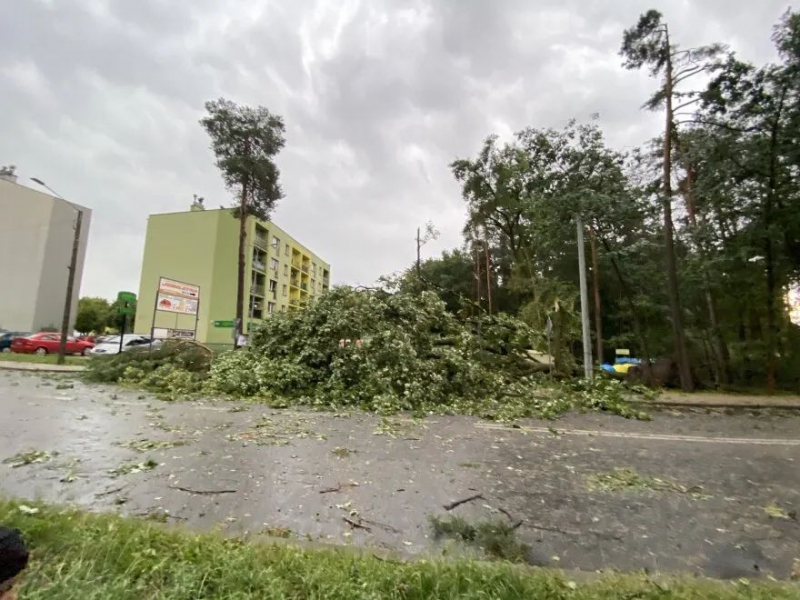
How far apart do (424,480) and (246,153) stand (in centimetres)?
2538

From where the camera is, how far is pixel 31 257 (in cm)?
3741

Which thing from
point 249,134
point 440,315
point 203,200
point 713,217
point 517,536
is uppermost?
point 203,200

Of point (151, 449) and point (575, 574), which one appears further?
point (151, 449)

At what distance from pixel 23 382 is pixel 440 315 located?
37.0 ft

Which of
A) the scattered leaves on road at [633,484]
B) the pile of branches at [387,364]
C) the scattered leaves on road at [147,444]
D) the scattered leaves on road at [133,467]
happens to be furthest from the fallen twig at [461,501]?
the pile of branches at [387,364]

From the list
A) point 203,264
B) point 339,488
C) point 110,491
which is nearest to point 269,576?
point 339,488

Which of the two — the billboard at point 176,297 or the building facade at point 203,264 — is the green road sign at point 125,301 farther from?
the building facade at point 203,264

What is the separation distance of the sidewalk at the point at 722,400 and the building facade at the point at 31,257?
138 ft

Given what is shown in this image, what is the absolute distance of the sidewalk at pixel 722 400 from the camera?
12125 millimetres

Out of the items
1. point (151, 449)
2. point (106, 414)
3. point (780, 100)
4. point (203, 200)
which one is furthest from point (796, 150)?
point (203, 200)

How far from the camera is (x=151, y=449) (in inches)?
213

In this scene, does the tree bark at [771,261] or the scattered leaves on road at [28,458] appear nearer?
the scattered leaves on road at [28,458]

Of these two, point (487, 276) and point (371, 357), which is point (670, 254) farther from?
point (487, 276)

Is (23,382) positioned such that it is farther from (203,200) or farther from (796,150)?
(203,200)
